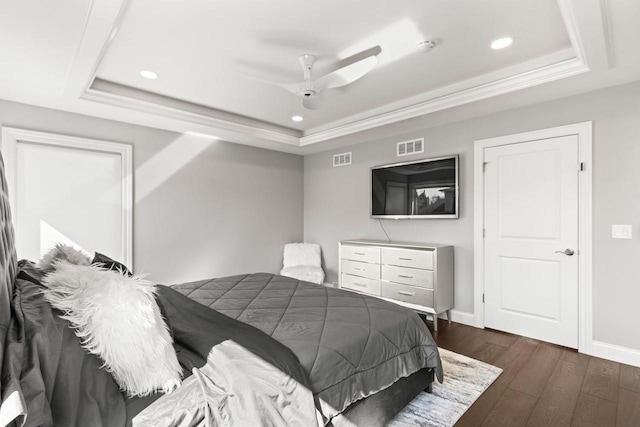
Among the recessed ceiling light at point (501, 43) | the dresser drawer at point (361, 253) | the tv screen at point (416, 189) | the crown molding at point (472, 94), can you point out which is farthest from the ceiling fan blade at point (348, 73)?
the dresser drawer at point (361, 253)

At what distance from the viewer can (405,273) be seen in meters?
3.87

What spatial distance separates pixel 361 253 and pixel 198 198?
2.39 m

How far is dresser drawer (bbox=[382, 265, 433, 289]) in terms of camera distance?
3.67 metres

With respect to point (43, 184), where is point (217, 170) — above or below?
above

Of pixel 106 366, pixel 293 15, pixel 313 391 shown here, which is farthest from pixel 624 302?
pixel 106 366

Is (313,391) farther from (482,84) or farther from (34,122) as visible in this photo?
(34,122)

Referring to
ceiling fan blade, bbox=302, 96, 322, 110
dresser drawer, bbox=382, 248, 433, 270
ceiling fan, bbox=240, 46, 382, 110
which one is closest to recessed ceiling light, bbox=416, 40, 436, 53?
ceiling fan, bbox=240, 46, 382, 110

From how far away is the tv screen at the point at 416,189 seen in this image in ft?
12.7

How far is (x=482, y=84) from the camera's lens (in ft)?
10.1

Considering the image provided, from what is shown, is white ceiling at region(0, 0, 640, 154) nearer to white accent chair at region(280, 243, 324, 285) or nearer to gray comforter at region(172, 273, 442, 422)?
gray comforter at region(172, 273, 442, 422)

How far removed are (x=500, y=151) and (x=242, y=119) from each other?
318cm

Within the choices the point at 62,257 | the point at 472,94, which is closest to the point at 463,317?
the point at 472,94

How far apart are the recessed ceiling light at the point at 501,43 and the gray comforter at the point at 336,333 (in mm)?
2146

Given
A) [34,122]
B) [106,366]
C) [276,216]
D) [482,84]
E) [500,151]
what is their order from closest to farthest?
[106,366] → [482,84] → [34,122] → [500,151] → [276,216]
